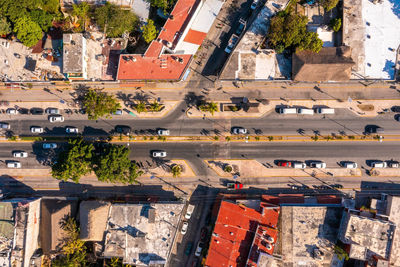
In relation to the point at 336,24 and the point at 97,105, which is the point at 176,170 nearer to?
the point at 97,105

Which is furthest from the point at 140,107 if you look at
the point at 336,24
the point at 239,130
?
the point at 336,24

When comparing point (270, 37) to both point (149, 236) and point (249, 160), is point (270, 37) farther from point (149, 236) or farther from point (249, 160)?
point (149, 236)

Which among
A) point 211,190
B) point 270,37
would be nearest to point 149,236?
point 211,190

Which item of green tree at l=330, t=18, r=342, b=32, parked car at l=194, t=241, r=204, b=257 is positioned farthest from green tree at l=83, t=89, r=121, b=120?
green tree at l=330, t=18, r=342, b=32

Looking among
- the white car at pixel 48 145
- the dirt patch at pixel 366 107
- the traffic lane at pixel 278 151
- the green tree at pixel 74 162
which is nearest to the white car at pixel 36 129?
the white car at pixel 48 145

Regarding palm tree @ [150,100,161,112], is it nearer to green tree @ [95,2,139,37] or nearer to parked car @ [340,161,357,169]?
green tree @ [95,2,139,37]
